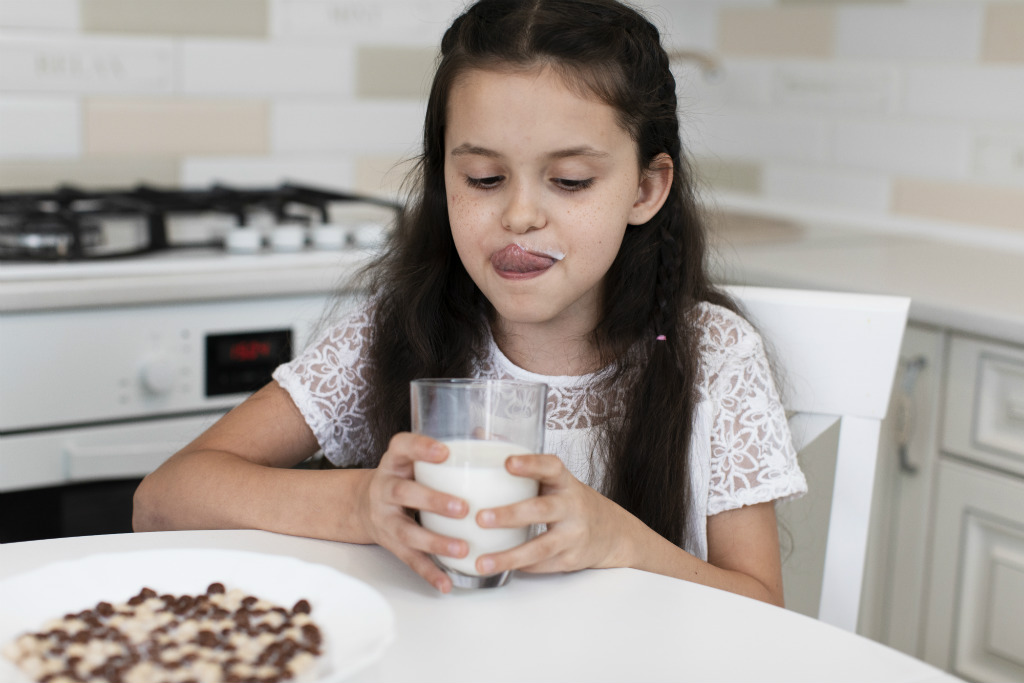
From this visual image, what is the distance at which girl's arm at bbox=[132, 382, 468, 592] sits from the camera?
0.70 m

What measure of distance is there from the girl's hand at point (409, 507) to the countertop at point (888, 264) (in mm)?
657

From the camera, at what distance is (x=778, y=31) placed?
7.90 ft

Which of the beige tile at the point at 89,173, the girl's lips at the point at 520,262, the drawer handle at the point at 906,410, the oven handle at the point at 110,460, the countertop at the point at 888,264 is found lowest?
the oven handle at the point at 110,460

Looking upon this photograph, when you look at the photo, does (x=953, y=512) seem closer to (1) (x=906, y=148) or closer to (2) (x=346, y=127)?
(1) (x=906, y=148)

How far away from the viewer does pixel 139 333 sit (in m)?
1.43

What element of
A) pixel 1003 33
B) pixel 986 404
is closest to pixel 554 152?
pixel 986 404

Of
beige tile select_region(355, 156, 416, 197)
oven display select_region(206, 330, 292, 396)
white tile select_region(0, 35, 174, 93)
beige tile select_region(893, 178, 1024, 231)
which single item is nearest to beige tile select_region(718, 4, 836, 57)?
beige tile select_region(893, 178, 1024, 231)

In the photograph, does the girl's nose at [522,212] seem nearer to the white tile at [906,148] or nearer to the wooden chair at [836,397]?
the wooden chair at [836,397]

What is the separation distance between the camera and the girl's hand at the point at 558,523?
68 centimetres

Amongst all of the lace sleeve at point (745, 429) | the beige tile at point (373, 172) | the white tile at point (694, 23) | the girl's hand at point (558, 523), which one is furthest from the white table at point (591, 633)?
the white tile at point (694, 23)

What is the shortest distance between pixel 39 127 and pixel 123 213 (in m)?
0.37

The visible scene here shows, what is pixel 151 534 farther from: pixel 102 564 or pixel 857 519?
pixel 857 519

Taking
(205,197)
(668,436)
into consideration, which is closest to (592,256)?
(668,436)

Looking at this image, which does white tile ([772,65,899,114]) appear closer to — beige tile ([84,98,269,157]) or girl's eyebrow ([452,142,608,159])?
beige tile ([84,98,269,157])
